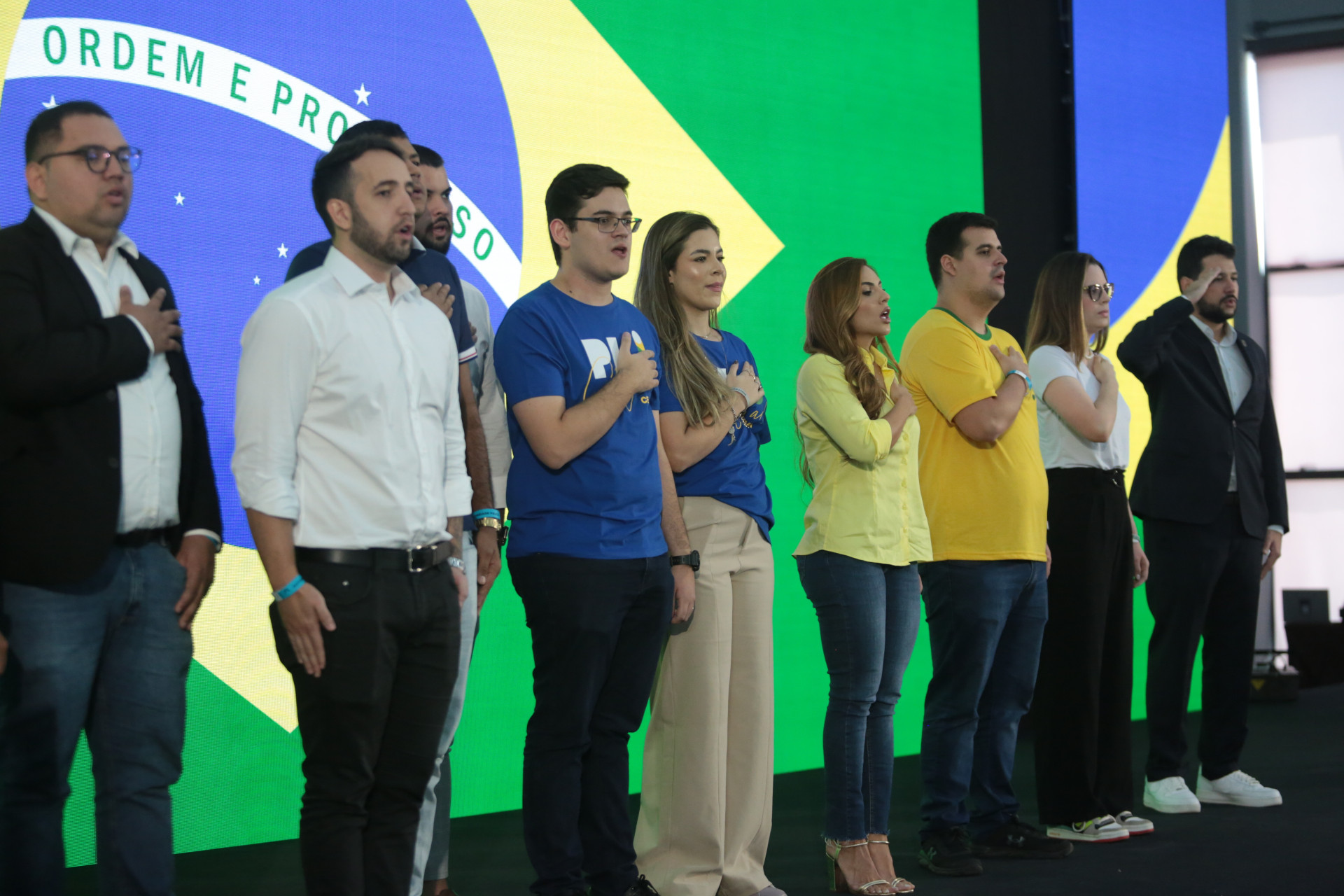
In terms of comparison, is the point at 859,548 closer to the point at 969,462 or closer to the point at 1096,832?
the point at 969,462

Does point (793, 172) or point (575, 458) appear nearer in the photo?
point (575, 458)

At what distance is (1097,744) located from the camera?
134 inches

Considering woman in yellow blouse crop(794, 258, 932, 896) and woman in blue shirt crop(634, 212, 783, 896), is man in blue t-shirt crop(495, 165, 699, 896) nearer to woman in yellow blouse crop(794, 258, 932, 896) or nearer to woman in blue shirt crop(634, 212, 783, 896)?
woman in blue shirt crop(634, 212, 783, 896)

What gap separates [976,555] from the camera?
309 centimetres

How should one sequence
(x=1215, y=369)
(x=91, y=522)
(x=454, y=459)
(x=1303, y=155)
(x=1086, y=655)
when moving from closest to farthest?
(x=91, y=522) < (x=454, y=459) < (x=1086, y=655) < (x=1215, y=369) < (x=1303, y=155)

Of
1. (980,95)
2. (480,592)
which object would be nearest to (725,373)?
(480,592)

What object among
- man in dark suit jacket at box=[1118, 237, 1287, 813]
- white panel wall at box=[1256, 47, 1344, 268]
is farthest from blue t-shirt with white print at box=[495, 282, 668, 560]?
white panel wall at box=[1256, 47, 1344, 268]

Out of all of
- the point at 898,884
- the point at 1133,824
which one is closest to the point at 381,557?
the point at 898,884

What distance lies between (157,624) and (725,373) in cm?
134

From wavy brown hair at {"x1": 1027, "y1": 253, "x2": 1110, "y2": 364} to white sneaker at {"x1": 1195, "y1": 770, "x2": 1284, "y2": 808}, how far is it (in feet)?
4.73

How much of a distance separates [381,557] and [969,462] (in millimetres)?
1710

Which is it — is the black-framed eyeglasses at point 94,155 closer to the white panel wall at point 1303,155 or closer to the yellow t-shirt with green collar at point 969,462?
the yellow t-shirt with green collar at point 969,462

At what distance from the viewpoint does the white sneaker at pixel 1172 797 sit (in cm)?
377

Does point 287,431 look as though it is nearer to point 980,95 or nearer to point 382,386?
point 382,386
